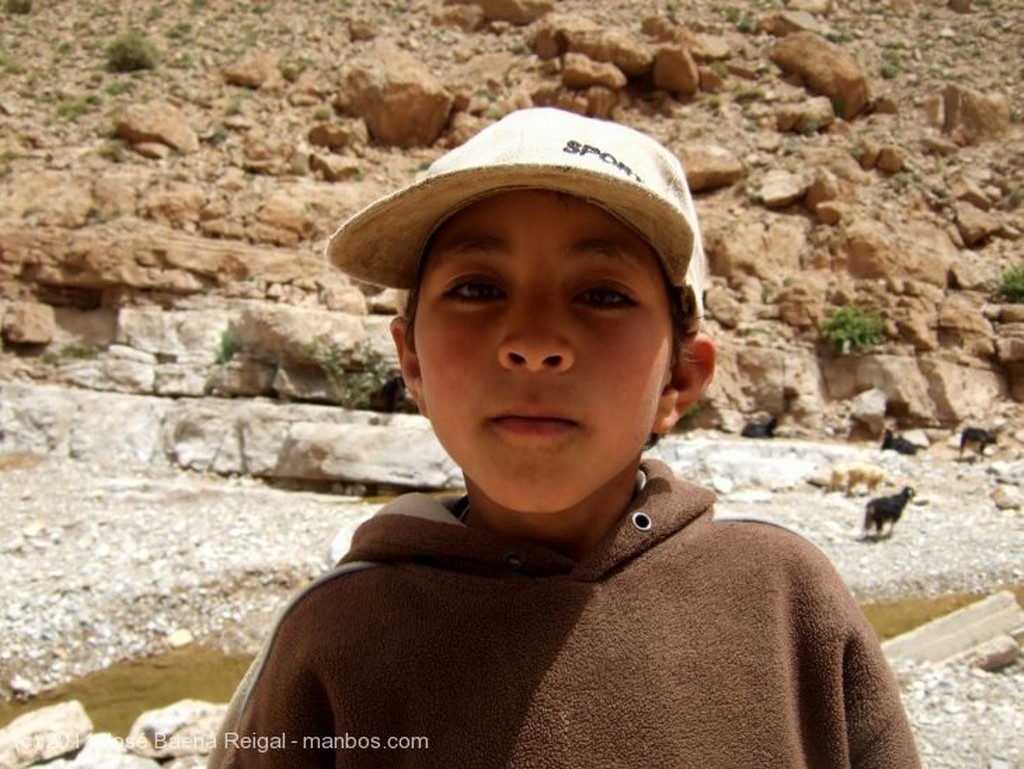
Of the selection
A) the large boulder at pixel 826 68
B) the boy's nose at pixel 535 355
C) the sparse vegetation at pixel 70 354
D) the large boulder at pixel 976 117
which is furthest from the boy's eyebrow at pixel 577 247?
the large boulder at pixel 976 117

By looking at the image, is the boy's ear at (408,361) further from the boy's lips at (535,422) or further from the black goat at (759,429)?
the black goat at (759,429)

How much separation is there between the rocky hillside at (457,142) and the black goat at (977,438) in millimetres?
1015

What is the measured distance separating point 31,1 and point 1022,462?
28.8m

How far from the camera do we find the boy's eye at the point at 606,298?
45.8 inches

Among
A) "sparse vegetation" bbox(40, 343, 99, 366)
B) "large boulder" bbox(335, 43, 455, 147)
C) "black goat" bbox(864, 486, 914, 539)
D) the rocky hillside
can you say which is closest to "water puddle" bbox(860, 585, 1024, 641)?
"black goat" bbox(864, 486, 914, 539)

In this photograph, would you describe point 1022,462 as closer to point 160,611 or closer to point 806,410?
point 806,410

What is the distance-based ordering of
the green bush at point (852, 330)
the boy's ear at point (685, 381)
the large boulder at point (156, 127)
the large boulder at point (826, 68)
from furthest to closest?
the large boulder at point (826, 68) < the large boulder at point (156, 127) < the green bush at point (852, 330) < the boy's ear at point (685, 381)

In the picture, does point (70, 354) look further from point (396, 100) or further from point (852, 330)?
point (852, 330)

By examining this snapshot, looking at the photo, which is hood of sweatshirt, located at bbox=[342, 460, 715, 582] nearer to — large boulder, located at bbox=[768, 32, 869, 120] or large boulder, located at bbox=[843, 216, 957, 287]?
large boulder, located at bbox=[843, 216, 957, 287]

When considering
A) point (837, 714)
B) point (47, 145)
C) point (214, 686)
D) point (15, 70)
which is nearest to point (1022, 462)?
point (214, 686)

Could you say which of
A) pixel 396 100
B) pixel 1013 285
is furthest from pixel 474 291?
pixel 396 100

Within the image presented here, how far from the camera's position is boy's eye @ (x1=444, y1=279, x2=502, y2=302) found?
1.18m

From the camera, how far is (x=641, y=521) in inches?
50.1

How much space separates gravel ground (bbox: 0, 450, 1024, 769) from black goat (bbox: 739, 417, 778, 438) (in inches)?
117
